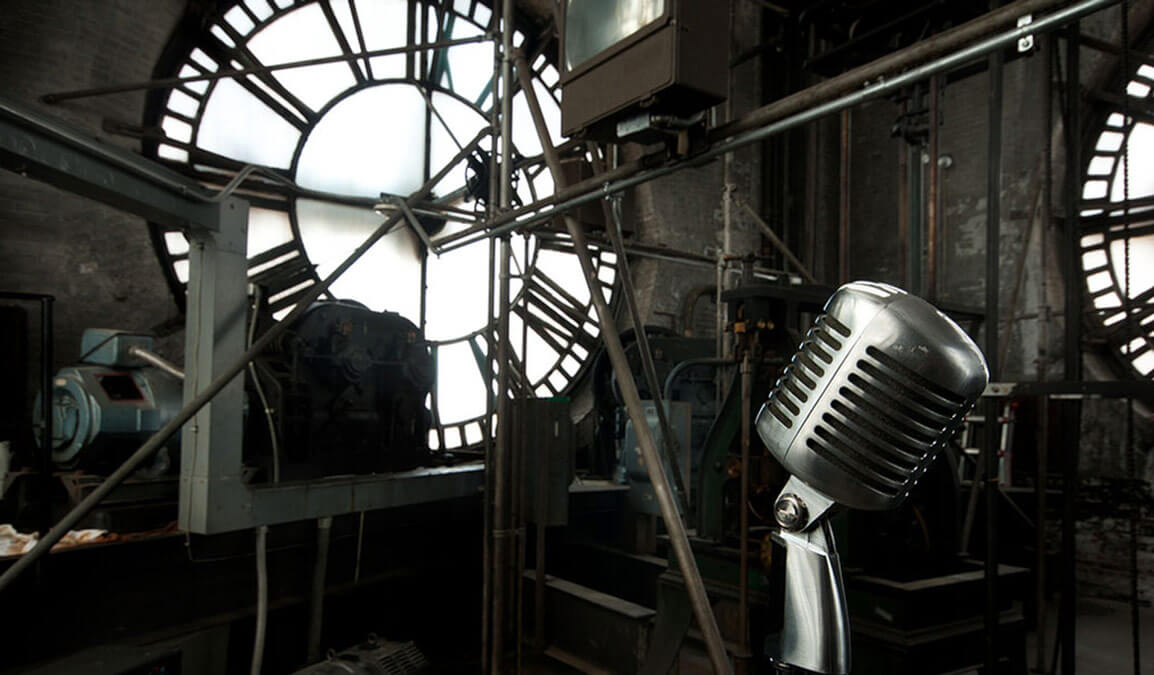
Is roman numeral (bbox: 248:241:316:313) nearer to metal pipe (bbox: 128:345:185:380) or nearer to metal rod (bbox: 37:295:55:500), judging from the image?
A: metal pipe (bbox: 128:345:185:380)

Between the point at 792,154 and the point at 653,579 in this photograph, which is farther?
the point at 792,154

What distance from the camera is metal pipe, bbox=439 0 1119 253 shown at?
3.60 feet

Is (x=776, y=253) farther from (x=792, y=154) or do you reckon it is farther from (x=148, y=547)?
(x=148, y=547)

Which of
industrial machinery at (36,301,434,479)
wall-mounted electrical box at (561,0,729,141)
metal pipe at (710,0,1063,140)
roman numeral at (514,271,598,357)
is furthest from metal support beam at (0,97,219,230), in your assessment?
roman numeral at (514,271,598,357)

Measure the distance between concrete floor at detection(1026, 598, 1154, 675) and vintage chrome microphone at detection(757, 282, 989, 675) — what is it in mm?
4053

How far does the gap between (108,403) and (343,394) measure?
1.08 meters

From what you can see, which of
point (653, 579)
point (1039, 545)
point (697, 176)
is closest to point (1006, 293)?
point (697, 176)

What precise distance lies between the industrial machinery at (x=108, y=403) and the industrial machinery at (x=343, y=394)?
1.58ft

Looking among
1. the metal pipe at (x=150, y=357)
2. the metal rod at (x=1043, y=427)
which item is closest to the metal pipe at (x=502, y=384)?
the metal pipe at (x=150, y=357)

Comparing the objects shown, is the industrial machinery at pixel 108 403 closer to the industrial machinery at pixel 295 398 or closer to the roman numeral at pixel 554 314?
the industrial machinery at pixel 295 398

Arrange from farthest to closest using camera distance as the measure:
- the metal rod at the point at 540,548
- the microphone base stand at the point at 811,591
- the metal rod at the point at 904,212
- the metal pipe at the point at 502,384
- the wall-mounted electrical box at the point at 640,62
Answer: the metal rod at the point at 904,212
the metal rod at the point at 540,548
the metal pipe at the point at 502,384
the wall-mounted electrical box at the point at 640,62
the microphone base stand at the point at 811,591

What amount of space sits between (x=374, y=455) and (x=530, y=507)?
926 mm

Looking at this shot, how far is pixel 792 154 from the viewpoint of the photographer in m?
8.10

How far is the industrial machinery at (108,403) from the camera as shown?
3.44 metres
